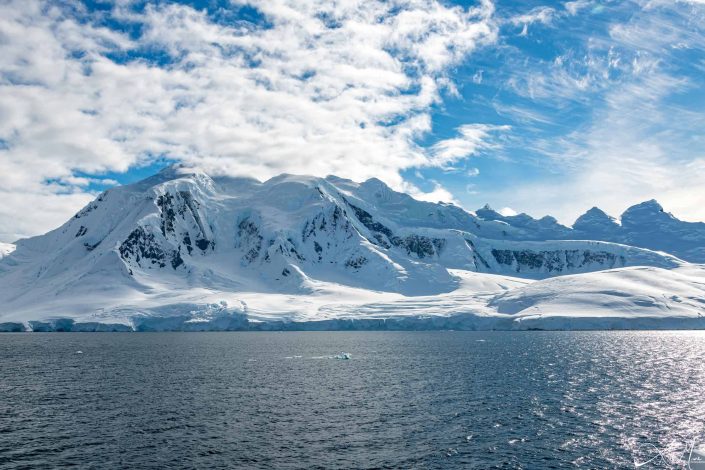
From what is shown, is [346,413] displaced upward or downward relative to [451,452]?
upward

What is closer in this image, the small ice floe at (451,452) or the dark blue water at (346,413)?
the dark blue water at (346,413)

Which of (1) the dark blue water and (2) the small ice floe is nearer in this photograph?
(1) the dark blue water

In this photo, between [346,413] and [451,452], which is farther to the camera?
[346,413]

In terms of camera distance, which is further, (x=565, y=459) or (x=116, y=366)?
(x=116, y=366)

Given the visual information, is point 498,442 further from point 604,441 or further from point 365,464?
point 365,464

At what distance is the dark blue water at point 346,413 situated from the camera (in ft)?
172

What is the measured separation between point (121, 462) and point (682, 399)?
241ft

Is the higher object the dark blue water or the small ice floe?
the dark blue water

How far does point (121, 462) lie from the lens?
165 ft

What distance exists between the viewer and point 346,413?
70688 millimetres

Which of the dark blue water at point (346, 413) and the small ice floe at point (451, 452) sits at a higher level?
the dark blue water at point (346, 413)

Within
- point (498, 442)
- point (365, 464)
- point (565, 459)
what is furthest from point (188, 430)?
point (565, 459)

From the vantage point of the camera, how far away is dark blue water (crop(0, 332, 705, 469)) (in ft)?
172

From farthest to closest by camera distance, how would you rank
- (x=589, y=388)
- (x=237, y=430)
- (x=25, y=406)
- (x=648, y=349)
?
(x=648, y=349)
(x=589, y=388)
(x=25, y=406)
(x=237, y=430)
